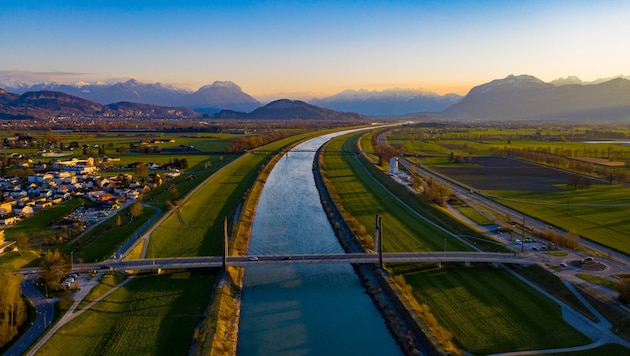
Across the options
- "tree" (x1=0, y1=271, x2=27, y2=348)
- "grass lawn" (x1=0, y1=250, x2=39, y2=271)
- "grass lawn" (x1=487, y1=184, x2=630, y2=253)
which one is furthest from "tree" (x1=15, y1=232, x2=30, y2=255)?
"grass lawn" (x1=487, y1=184, x2=630, y2=253)

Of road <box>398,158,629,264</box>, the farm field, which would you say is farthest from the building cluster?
the farm field

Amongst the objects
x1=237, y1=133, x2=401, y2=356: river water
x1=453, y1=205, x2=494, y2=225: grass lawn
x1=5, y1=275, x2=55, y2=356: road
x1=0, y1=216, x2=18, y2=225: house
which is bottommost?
x1=237, y1=133, x2=401, y2=356: river water

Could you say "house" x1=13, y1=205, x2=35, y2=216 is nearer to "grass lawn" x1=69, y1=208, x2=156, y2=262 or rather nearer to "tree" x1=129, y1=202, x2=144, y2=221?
"grass lawn" x1=69, y1=208, x2=156, y2=262

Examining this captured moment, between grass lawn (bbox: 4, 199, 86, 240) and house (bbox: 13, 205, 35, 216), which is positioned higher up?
house (bbox: 13, 205, 35, 216)

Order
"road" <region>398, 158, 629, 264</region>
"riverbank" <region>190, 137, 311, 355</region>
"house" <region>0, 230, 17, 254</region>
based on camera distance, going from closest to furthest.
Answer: "riverbank" <region>190, 137, 311, 355</region> → "house" <region>0, 230, 17, 254</region> → "road" <region>398, 158, 629, 264</region>

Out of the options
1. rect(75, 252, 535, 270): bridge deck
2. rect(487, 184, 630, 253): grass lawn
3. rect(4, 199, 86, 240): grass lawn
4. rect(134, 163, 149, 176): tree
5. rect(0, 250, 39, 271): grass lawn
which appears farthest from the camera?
rect(134, 163, 149, 176): tree

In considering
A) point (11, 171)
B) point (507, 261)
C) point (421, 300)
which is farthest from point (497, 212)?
point (11, 171)

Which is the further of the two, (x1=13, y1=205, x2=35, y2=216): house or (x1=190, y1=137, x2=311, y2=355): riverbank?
(x1=13, y1=205, x2=35, y2=216): house
